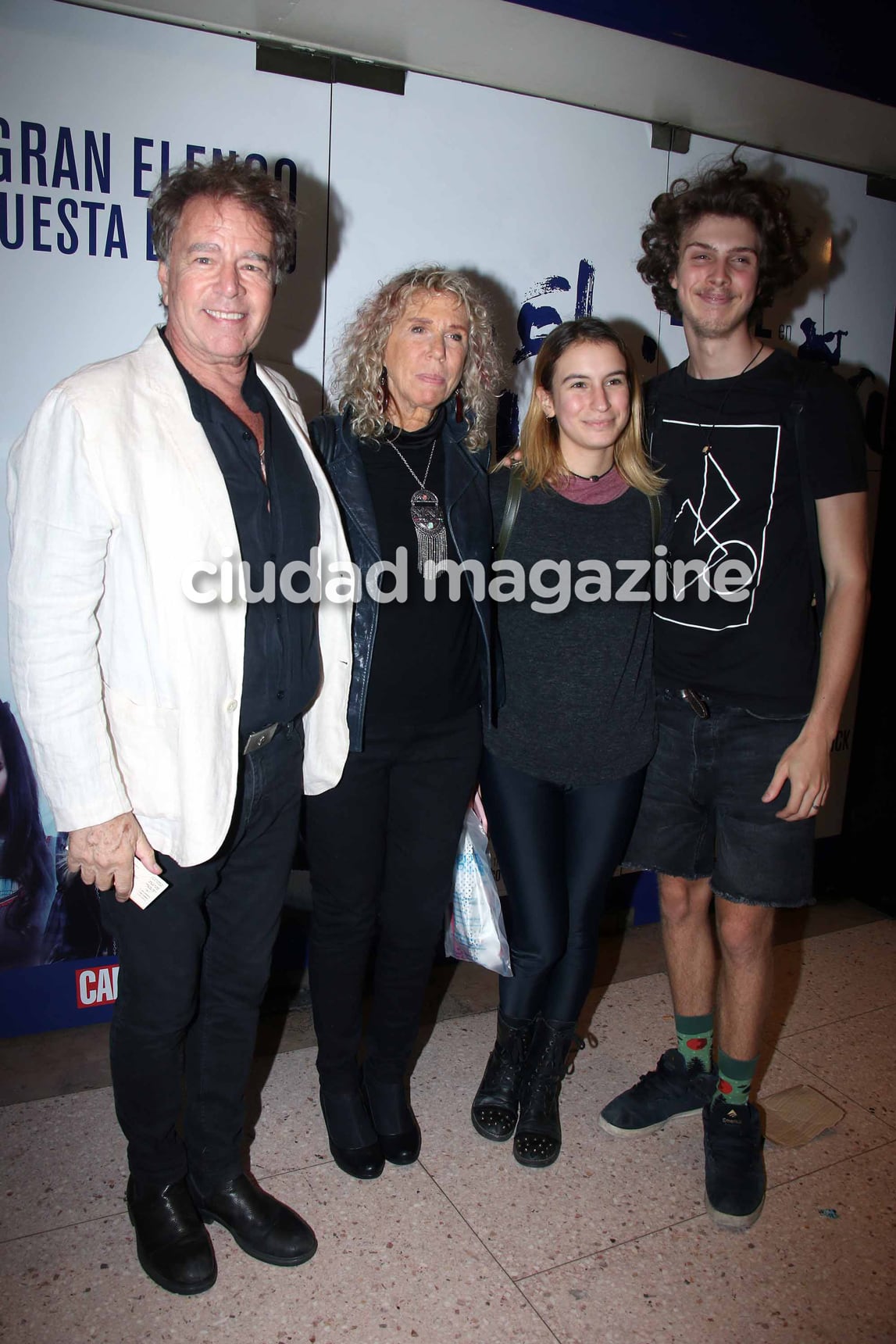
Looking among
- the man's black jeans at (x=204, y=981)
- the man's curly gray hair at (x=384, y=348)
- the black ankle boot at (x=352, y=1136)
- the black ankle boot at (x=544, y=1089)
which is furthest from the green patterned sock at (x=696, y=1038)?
the man's curly gray hair at (x=384, y=348)

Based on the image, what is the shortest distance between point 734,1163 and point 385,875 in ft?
3.20

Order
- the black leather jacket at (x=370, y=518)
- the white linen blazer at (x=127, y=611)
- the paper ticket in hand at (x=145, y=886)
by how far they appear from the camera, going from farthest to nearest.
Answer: the black leather jacket at (x=370, y=518), the paper ticket in hand at (x=145, y=886), the white linen blazer at (x=127, y=611)

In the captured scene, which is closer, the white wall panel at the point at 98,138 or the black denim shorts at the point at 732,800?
the black denim shorts at the point at 732,800

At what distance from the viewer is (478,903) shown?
2.25 metres

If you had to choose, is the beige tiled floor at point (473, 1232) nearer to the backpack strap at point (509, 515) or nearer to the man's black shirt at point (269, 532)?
the man's black shirt at point (269, 532)

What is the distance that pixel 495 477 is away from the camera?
2.14 metres

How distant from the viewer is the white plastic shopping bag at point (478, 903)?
7.36 ft

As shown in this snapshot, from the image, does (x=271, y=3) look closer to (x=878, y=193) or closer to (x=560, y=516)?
(x=560, y=516)

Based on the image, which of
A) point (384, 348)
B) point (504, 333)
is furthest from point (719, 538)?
point (504, 333)

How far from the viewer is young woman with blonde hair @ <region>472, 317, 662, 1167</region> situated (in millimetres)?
2029

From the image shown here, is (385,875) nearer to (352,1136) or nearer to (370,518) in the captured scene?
(352,1136)

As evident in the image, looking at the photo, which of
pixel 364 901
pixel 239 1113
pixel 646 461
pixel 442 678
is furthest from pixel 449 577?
pixel 239 1113

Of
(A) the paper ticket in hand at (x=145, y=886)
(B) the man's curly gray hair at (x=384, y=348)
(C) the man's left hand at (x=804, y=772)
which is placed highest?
(B) the man's curly gray hair at (x=384, y=348)

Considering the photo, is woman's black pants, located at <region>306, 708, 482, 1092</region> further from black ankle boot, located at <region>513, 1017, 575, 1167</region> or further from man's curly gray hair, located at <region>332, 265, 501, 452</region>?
man's curly gray hair, located at <region>332, 265, 501, 452</region>
